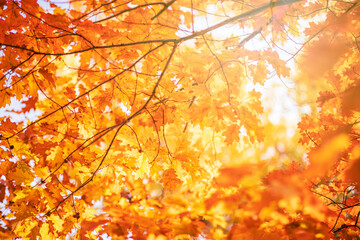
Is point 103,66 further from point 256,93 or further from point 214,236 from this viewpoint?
point 214,236

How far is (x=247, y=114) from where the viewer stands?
2.25 metres

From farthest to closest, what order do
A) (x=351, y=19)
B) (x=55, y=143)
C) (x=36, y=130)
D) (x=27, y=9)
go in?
(x=36, y=130) < (x=351, y=19) < (x=55, y=143) < (x=27, y=9)

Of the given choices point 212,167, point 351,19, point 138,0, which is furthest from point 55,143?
point 351,19

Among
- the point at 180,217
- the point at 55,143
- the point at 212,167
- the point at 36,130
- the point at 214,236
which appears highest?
the point at 36,130

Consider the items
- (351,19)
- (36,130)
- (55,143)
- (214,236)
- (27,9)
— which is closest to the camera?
(27,9)

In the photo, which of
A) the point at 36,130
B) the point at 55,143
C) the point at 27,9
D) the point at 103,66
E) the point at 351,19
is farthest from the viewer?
the point at 36,130

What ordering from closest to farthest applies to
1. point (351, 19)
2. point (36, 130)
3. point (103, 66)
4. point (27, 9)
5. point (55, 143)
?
point (27, 9)
point (55, 143)
point (351, 19)
point (103, 66)
point (36, 130)

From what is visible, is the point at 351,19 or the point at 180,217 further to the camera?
the point at 180,217

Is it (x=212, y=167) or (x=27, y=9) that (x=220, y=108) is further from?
(x=27, y=9)

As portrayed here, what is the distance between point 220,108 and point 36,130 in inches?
96.1

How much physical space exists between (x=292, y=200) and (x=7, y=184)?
360cm

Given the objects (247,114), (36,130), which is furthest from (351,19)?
(36,130)

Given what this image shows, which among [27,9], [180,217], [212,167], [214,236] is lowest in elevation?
[214,236]

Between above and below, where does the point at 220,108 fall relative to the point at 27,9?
below
